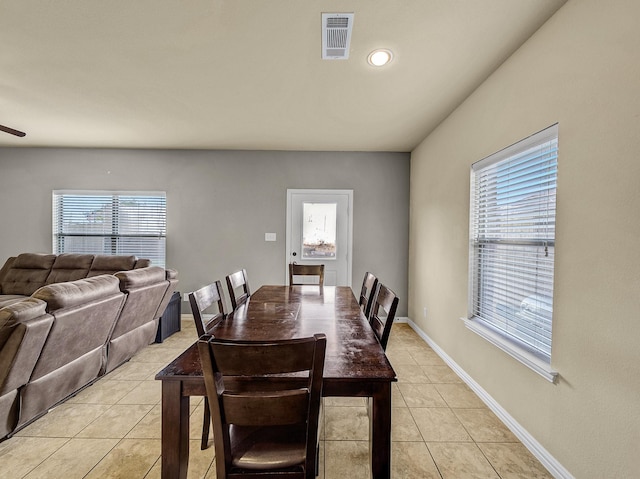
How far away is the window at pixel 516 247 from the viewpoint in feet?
5.95

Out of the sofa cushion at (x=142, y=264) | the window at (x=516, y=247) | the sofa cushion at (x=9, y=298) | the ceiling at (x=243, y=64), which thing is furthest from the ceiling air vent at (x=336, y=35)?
the sofa cushion at (x=9, y=298)

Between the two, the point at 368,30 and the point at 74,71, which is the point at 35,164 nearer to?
the point at 74,71

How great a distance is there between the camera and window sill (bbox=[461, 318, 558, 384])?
1.70m

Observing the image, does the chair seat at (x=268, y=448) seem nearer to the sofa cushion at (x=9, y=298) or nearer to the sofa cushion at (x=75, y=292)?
the sofa cushion at (x=75, y=292)

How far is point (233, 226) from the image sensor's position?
4.55 meters

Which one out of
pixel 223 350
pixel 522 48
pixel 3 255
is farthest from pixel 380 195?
pixel 3 255

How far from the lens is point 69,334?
204 centimetres

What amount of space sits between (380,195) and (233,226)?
87.3 inches

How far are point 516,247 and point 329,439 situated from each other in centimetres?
178

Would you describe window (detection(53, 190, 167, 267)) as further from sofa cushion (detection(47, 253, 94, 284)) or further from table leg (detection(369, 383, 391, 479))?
table leg (detection(369, 383, 391, 479))

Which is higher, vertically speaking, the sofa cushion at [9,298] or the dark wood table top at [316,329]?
the dark wood table top at [316,329]

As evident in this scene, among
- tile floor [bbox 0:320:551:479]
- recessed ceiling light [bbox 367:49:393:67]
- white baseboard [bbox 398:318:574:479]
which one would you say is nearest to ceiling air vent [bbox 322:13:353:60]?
recessed ceiling light [bbox 367:49:393:67]

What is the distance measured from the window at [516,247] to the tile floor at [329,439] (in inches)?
22.2

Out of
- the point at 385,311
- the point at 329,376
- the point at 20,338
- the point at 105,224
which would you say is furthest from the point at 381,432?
the point at 105,224
